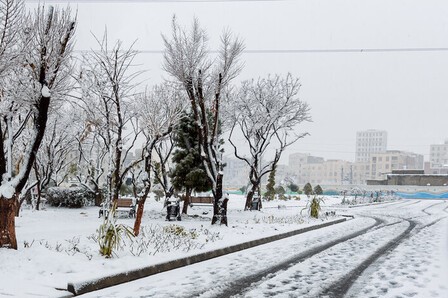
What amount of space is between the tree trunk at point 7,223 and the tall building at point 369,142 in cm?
17904

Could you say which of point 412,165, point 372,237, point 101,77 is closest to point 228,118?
point 101,77

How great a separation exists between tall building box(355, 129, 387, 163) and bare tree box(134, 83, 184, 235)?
166 meters

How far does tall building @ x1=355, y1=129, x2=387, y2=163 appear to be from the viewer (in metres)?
180

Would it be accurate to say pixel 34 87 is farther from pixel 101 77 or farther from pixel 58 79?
pixel 101 77

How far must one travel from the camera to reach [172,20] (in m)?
17.7

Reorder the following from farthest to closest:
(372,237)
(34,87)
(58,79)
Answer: (372,237), (58,79), (34,87)

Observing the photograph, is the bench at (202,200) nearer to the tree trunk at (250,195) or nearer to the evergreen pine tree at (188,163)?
the tree trunk at (250,195)

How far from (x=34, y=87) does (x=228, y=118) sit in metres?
17.5

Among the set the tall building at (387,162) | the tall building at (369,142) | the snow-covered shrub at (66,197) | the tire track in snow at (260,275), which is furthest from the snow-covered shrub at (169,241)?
the tall building at (369,142)

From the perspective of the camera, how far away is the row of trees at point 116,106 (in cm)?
915

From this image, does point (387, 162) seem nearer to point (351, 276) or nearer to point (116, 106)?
point (116, 106)

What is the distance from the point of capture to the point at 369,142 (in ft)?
600

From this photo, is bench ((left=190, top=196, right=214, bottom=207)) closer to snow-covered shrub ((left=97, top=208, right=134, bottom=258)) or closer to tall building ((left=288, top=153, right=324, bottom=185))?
snow-covered shrub ((left=97, top=208, right=134, bottom=258))

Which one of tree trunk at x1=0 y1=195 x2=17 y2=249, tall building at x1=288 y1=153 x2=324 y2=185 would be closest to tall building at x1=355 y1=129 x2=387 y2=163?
tall building at x1=288 y1=153 x2=324 y2=185
